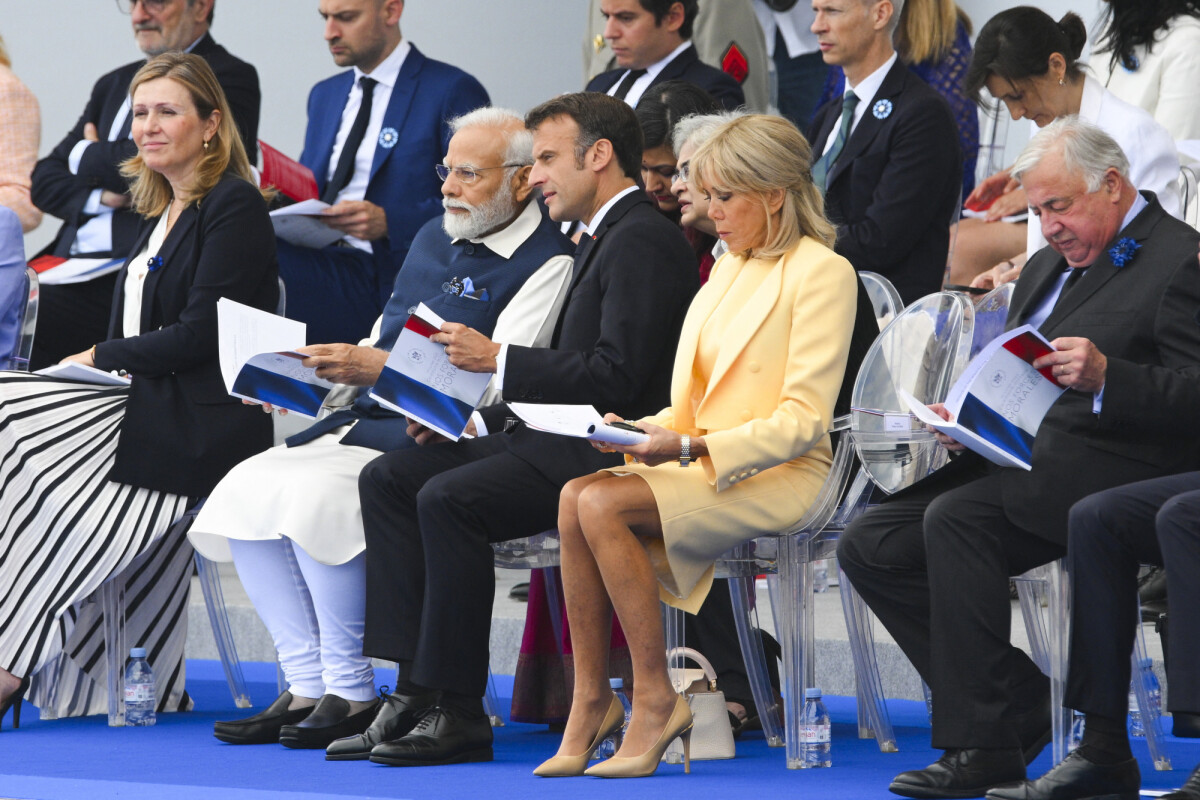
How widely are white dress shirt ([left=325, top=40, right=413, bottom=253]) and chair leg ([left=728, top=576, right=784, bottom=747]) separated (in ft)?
6.92

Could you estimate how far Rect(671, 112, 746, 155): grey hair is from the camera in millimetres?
4027

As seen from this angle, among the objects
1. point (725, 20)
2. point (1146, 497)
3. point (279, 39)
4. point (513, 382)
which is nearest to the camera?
point (1146, 497)

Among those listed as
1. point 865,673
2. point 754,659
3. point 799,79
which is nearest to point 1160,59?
point 799,79

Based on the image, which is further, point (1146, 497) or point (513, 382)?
point (513, 382)

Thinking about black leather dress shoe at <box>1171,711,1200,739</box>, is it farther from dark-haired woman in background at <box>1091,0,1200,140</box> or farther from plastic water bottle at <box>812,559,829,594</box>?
dark-haired woman in background at <box>1091,0,1200,140</box>

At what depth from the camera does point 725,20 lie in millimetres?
5848

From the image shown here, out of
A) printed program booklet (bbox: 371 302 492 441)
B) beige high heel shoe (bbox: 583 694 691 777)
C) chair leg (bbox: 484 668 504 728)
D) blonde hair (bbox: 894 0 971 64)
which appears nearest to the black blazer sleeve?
printed program booklet (bbox: 371 302 492 441)

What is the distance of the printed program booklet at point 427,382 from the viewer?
361cm

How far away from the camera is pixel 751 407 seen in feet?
11.7

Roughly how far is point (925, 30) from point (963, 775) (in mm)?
2881

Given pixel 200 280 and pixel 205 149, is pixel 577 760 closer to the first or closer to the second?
pixel 200 280

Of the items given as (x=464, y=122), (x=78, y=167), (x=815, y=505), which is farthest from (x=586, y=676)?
(x=78, y=167)

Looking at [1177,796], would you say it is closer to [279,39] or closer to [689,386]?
[689,386]

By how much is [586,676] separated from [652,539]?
31 centimetres
